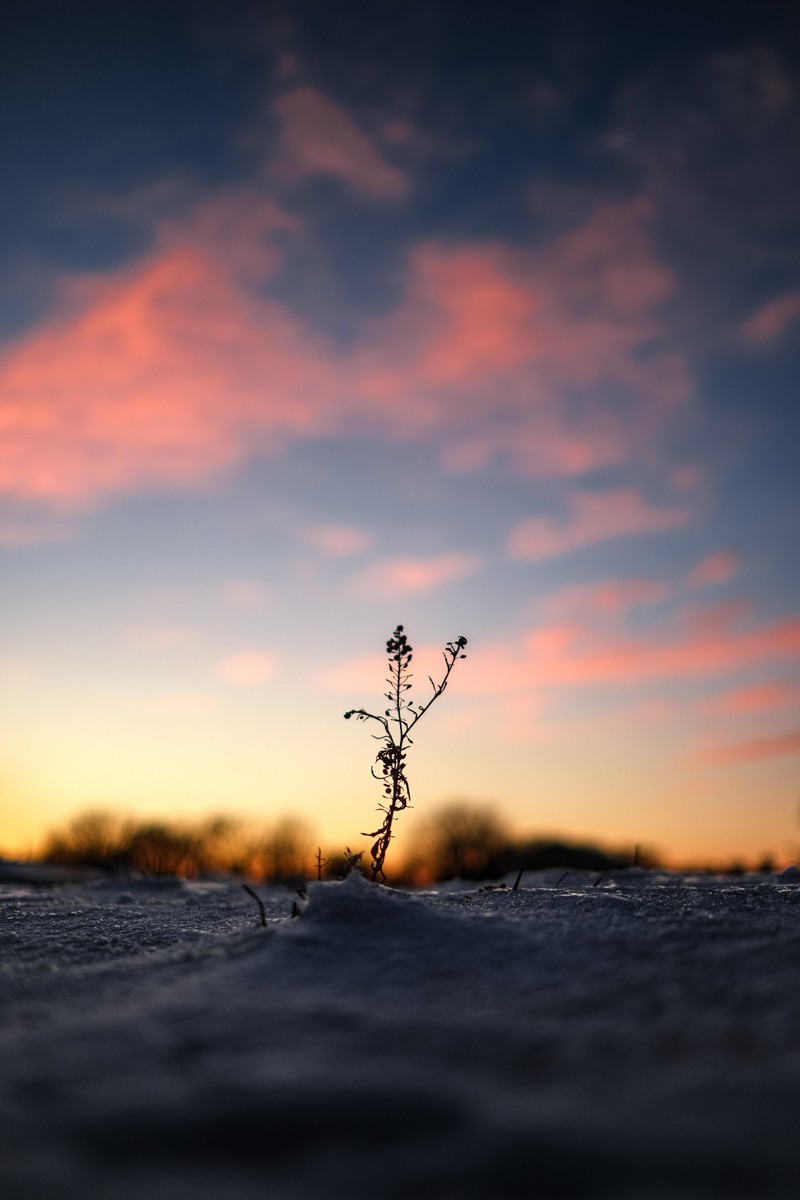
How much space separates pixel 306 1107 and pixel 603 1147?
0.36 metres

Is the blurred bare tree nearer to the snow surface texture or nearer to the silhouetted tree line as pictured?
the silhouetted tree line

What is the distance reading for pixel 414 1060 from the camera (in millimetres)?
1161

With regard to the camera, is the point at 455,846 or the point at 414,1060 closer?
the point at 414,1060

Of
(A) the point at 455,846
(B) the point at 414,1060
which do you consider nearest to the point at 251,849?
(A) the point at 455,846

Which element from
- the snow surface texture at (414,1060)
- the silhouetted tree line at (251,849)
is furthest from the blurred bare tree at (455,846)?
the snow surface texture at (414,1060)

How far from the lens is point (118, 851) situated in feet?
33.7

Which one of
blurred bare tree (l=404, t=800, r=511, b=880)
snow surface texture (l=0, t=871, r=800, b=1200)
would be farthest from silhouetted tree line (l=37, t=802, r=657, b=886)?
snow surface texture (l=0, t=871, r=800, b=1200)

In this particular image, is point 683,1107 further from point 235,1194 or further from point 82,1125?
point 82,1125

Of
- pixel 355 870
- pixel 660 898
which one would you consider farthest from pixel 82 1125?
pixel 660 898

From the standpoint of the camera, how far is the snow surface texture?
2.97 ft

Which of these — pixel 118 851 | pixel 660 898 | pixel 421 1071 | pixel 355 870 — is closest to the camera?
pixel 421 1071

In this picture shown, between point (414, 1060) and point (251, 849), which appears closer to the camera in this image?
point (414, 1060)

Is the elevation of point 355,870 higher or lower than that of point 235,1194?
higher

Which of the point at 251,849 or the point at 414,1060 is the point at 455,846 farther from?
the point at 414,1060
